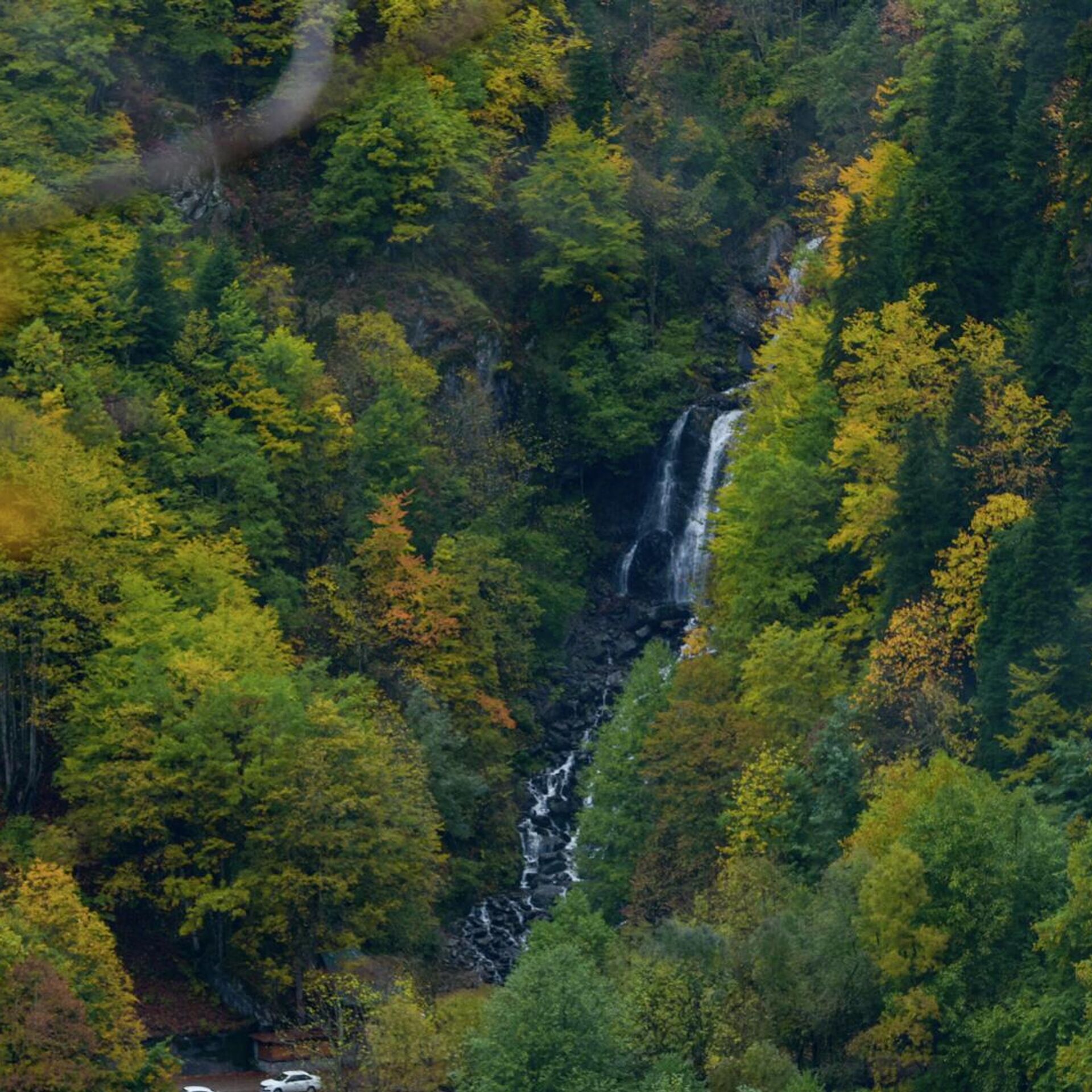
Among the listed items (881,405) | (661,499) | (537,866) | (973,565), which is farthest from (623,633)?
(973,565)

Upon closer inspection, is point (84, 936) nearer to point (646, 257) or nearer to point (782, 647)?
point (782, 647)

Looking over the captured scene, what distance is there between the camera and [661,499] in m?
108

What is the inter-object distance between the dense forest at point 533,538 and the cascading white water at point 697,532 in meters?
0.84

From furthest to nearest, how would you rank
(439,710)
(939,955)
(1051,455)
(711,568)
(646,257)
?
1. (646,257)
2. (711,568)
3. (439,710)
4. (1051,455)
5. (939,955)

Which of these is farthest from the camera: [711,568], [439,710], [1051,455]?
[711,568]

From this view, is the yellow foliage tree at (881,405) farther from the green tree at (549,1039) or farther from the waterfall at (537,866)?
the green tree at (549,1039)

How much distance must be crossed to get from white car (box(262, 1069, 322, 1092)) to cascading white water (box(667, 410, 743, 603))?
31.9 meters

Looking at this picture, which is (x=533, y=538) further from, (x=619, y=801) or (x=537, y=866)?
(x=619, y=801)

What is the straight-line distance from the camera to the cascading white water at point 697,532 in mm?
106125

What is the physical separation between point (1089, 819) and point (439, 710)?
23.9 m

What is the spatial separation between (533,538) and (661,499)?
596 cm

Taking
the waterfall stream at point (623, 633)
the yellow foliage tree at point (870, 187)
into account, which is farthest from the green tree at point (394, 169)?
the yellow foliage tree at point (870, 187)

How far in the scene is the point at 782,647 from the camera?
3452 inches

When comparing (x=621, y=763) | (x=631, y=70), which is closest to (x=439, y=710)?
(x=621, y=763)
